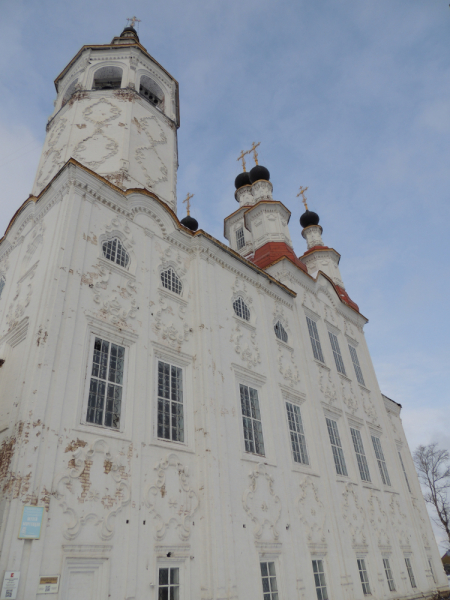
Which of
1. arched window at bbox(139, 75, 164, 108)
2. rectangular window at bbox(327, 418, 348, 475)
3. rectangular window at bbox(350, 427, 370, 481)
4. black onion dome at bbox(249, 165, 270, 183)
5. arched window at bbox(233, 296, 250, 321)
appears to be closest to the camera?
arched window at bbox(233, 296, 250, 321)

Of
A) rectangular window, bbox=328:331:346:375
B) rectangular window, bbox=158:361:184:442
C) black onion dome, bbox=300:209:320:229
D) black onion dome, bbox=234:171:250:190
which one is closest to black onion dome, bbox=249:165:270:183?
black onion dome, bbox=234:171:250:190

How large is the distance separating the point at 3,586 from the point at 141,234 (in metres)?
8.30

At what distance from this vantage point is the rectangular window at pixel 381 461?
1744cm

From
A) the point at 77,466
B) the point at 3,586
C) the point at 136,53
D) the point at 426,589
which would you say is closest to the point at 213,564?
the point at 77,466

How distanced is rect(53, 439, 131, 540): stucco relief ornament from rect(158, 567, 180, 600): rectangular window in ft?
4.72

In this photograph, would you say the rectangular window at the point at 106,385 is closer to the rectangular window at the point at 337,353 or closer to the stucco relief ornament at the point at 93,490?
the stucco relief ornament at the point at 93,490

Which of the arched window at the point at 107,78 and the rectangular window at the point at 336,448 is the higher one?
the arched window at the point at 107,78

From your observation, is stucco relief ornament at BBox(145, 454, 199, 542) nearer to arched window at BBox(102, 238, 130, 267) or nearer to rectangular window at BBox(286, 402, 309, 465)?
rectangular window at BBox(286, 402, 309, 465)

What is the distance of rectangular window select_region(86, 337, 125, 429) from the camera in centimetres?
870

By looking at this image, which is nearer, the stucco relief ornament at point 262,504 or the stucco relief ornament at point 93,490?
the stucco relief ornament at point 93,490

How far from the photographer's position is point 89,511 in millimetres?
7637

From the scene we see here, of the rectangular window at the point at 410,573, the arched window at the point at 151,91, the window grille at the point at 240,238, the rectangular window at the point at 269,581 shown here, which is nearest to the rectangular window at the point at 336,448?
the rectangular window at the point at 410,573

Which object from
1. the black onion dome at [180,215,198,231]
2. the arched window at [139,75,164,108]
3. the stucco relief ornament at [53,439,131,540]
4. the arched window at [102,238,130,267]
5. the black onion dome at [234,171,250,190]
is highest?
the black onion dome at [234,171,250,190]

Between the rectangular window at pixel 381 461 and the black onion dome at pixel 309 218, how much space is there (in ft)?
45.4
